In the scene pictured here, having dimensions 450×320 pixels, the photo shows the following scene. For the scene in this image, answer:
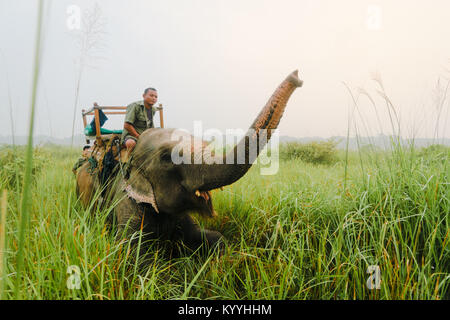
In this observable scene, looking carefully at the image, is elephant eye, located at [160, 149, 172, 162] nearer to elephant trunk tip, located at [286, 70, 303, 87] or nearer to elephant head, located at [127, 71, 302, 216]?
elephant head, located at [127, 71, 302, 216]

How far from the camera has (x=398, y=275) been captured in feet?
5.33

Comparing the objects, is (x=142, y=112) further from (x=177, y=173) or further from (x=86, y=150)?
(x=177, y=173)

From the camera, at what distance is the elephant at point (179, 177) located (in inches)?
60.4

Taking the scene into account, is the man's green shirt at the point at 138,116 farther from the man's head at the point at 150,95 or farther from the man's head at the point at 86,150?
the man's head at the point at 86,150

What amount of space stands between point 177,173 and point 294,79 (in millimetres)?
1147

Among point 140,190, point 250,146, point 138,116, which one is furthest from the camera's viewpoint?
point 138,116

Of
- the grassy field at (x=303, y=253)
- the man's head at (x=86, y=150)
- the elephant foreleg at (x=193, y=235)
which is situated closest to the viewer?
the grassy field at (x=303, y=253)

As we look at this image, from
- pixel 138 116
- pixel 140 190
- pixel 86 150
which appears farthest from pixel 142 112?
pixel 140 190

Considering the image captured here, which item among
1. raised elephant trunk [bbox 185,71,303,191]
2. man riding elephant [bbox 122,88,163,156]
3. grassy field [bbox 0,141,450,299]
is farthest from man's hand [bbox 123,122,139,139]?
raised elephant trunk [bbox 185,71,303,191]

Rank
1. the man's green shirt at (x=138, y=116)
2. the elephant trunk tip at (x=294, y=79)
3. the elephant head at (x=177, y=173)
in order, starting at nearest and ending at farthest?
the elephant trunk tip at (x=294, y=79), the elephant head at (x=177, y=173), the man's green shirt at (x=138, y=116)

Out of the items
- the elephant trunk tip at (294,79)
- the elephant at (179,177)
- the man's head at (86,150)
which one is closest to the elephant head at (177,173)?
the elephant at (179,177)

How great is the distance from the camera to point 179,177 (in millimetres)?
2158
